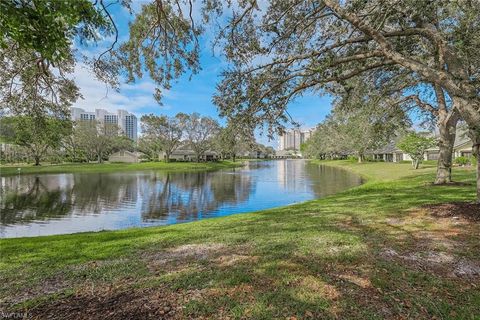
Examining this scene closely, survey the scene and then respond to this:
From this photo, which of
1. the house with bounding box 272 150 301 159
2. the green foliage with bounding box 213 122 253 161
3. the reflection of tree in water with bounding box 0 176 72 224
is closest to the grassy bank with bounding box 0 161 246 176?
the reflection of tree in water with bounding box 0 176 72 224

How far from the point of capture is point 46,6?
3.22m

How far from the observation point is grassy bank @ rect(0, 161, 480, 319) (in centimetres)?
317

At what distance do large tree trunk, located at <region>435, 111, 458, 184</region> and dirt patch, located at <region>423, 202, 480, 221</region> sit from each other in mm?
7452

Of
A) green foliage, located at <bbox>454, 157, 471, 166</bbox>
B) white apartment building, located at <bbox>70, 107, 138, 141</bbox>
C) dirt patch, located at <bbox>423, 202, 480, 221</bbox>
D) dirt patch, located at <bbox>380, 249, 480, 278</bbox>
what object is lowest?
dirt patch, located at <bbox>380, 249, 480, 278</bbox>

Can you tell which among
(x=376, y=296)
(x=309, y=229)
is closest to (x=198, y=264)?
(x=376, y=296)

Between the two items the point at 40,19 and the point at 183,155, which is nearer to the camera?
the point at 40,19

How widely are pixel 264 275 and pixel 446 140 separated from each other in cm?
1461

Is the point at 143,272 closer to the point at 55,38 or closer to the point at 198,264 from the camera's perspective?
the point at 198,264

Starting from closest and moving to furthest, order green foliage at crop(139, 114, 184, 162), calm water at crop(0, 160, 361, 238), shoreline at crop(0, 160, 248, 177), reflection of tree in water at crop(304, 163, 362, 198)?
1. calm water at crop(0, 160, 361, 238)
2. reflection of tree in water at crop(304, 163, 362, 198)
3. shoreline at crop(0, 160, 248, 177)
4. green foliage at crop(139, 114, 184, 162)

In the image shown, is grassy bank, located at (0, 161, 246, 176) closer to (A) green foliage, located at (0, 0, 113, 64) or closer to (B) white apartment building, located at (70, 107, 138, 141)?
(B) white apartment building, located at (70, 107, 138, 141)

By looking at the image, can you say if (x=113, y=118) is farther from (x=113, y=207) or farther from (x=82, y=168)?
(x=113, y=207)

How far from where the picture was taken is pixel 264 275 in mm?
4023

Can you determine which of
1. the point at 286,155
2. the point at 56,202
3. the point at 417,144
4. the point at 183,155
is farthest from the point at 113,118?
the point at 286,155

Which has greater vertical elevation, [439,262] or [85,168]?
[85,168]
